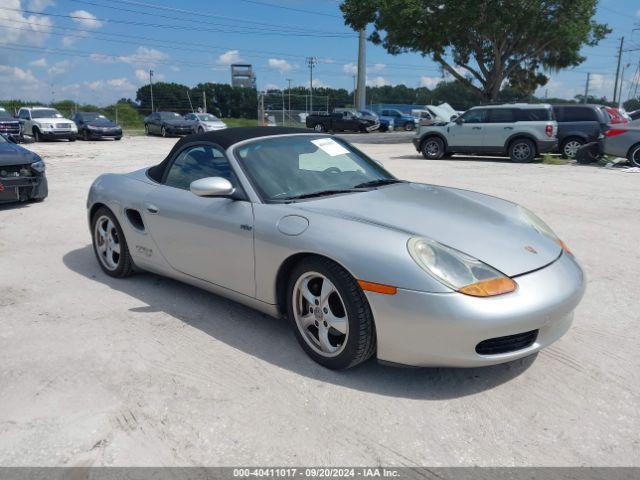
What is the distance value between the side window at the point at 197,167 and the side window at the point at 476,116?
13.1 meters

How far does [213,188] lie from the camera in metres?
3.46

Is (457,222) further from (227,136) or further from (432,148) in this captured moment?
Result: (432,148)

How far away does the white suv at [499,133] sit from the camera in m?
14.7

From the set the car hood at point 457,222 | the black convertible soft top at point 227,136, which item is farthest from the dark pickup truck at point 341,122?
the car hood at point 457,222

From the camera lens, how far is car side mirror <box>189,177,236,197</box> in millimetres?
3465

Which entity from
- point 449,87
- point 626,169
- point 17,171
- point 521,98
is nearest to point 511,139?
point 626,169

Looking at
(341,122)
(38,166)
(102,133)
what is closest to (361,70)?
(341,122)

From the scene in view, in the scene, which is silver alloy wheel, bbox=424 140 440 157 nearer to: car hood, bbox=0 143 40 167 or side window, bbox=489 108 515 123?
side window, bbox=489 108 515 123

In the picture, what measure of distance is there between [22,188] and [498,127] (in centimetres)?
1230

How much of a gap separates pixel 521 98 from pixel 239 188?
146 ft

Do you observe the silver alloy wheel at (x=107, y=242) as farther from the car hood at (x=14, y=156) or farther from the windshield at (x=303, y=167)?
the car hood at (x=14, y=156)

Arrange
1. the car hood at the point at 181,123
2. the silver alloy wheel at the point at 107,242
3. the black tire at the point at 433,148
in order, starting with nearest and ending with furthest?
1. the silver alloy wheel at the point at 107,242
2. the black tire at the point at 433,148
3. the car hood at the point at 181,123

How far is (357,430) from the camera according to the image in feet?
8.36

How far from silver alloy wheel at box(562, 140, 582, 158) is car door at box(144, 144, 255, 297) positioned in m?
14.3
